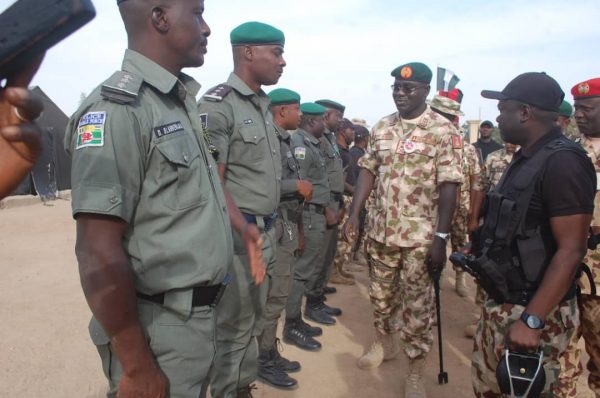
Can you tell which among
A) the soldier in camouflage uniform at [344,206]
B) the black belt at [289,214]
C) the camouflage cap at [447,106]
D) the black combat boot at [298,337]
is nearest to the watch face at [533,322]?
the black belt at [289,214]

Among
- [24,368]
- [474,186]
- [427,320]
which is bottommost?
[24,368]

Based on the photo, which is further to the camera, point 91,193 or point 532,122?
point 532,122

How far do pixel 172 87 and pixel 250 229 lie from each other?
0.70m

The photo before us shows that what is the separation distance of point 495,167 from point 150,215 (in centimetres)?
452

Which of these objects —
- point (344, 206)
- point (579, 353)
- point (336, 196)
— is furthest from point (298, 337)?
point (344, 206)

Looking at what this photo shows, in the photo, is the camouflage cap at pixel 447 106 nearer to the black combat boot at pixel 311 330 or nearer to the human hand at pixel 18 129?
the black combat boot at pixel 311 330

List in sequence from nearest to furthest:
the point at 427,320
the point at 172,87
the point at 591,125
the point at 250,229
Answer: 1. the point at 172,87
2. the point at 250,229
3. the point at 591,125
4. the point at 427,320

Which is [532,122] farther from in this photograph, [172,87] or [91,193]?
[91,193]

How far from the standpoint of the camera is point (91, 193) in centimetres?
136

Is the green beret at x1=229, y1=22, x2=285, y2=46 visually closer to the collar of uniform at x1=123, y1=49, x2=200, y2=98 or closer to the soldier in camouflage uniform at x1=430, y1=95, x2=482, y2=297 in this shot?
the collar of uniform at x1=123, y1=49, x2=200, y2=98

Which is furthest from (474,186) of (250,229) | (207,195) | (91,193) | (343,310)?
(91,193)

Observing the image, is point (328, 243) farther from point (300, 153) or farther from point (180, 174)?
point (180, 174)

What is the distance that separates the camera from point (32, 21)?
32.9 inches

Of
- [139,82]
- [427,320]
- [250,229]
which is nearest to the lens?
[139,82]
